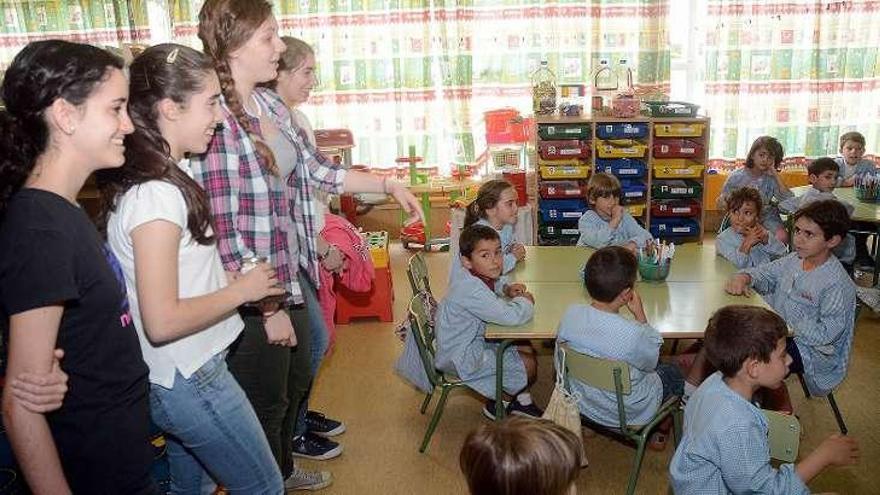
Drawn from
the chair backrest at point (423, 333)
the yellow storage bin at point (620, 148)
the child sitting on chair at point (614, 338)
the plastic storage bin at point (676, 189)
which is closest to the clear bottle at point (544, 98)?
the yellow storage bin at point (620, 148)

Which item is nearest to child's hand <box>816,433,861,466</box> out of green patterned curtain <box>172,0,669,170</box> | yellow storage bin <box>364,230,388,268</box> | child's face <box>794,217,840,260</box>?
child's face <box>794,217,840,260</box>

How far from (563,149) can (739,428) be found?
3.33m

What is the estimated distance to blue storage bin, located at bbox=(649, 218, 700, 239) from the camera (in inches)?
197

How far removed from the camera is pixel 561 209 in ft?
16.0

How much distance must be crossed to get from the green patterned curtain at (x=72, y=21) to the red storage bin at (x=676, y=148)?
13.0 ft

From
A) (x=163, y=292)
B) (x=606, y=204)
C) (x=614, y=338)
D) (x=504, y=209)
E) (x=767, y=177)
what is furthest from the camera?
(x=767, y=177)

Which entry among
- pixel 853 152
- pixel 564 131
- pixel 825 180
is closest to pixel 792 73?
pixel 853 152

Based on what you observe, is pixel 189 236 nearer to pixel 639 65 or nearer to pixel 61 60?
pixel 61 60

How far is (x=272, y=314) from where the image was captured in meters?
1.67

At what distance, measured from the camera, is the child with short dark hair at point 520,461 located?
1278 millimetres

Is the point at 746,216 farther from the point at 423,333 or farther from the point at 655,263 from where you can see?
the point at 423,333

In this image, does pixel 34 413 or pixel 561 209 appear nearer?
pixel 34 413

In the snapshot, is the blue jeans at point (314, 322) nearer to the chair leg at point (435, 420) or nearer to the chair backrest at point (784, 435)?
the chair leg at point (435, 420)

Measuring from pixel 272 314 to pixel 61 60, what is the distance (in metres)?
0.73
